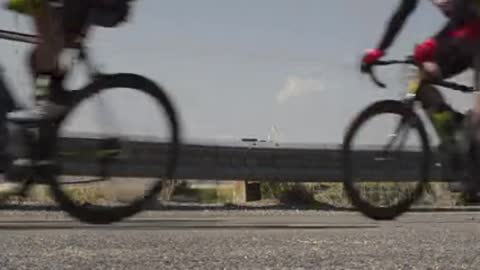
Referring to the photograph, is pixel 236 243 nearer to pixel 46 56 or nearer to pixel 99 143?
pixel 99 143

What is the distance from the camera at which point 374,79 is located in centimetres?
532

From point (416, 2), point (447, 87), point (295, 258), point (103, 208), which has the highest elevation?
point (416, 2)

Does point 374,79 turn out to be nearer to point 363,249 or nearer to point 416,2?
point 416,2

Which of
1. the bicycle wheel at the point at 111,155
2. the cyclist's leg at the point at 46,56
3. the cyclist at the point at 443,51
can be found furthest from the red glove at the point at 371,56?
the cyclist's leg at the point at 46,56

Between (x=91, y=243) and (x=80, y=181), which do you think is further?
(x=91, y=243)

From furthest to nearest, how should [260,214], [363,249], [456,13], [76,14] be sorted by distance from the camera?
[260,214] < [363,249] < [456,13] < [76,14]

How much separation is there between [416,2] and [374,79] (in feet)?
2.18

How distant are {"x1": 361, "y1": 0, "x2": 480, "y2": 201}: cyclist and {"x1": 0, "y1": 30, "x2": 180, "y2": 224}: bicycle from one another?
41.3 inches

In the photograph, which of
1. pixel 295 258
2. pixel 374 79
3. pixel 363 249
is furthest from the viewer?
pixel 363 249

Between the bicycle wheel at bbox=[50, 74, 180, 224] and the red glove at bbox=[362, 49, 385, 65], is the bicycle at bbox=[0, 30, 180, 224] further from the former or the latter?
the red glove at bbox=[362, 49, 385, 65]

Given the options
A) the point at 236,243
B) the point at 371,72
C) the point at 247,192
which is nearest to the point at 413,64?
the point at 371,72

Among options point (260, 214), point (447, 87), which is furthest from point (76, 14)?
point (260, 214)

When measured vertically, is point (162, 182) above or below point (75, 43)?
below

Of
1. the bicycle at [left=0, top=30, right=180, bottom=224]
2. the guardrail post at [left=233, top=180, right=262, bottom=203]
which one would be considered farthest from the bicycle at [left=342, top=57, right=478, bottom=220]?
the guardrail post at [left=233, top=180, right=262, bottom=203]
